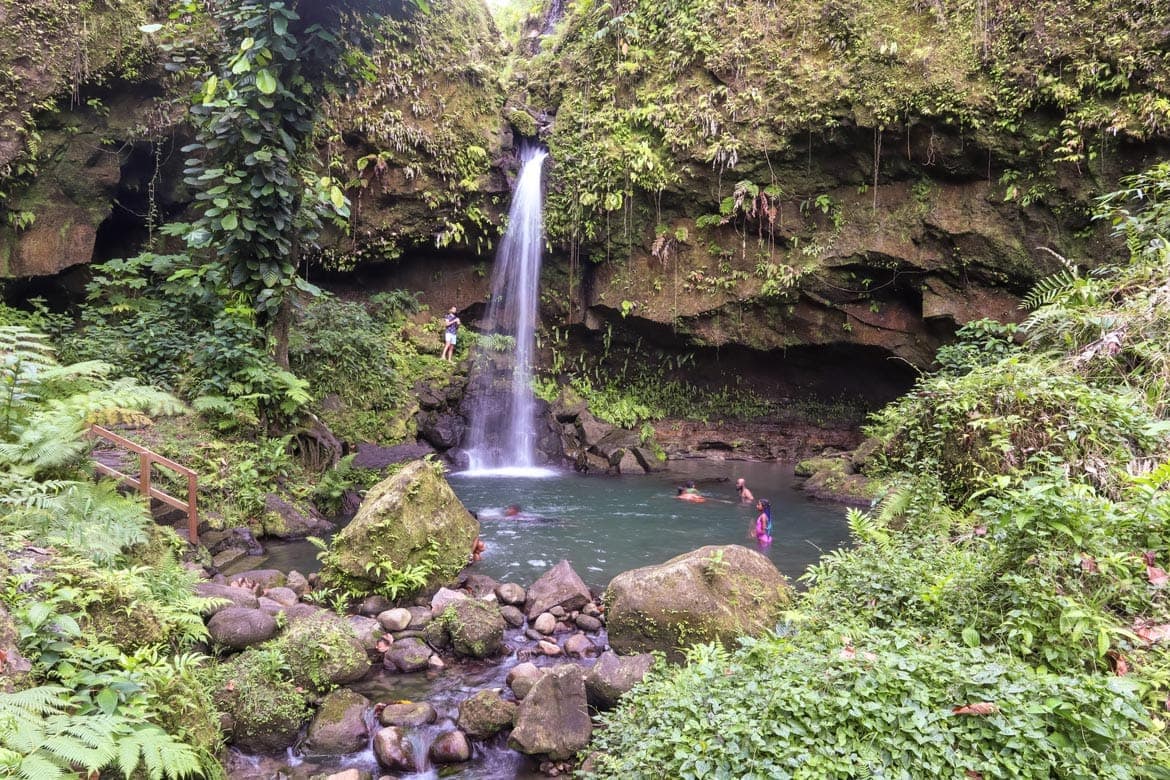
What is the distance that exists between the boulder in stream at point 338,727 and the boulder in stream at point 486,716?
2.31ft

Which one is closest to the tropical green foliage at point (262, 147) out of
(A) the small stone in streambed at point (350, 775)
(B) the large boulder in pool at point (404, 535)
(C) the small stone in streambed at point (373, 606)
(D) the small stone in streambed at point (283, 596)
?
(B) the large boulder in pool at point (404, 535)

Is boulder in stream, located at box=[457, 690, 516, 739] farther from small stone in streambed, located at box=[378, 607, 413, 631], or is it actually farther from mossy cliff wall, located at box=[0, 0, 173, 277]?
mossy cliff wall, located at box=[0, 0, 173, 277]

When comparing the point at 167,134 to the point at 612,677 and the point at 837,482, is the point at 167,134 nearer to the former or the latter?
the point at 612,677

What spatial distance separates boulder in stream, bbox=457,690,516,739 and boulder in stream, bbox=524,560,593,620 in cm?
176

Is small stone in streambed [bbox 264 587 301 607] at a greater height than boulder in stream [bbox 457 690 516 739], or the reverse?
small stone in streambed [bbox 264 587 301 607]

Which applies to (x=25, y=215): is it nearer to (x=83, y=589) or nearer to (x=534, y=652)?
(x=83, y=589)

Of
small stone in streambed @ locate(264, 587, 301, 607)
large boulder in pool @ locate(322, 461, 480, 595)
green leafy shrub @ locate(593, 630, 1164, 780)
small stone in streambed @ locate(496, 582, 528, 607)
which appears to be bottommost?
small stone in streambed @ locate(496, 582, 528, 607)

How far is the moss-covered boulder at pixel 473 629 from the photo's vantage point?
18.0 ft

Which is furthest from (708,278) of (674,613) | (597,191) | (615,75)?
(674,613)

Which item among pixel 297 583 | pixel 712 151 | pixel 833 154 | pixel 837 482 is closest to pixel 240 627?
pixel 297 583

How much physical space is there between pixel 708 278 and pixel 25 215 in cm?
1369

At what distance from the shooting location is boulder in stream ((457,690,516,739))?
443cm

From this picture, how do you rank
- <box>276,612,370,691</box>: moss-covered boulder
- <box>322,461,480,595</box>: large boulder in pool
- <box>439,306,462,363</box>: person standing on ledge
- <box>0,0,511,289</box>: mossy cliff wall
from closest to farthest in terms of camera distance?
<box>276,612,370,691</box>: moss-covered boulder < <box>322,461,480,595</box>: large boulder in pool < <box>0,0,511,289</box>: mossy cliff wall < <box>439,306,462,363</box>: person standing on ledge

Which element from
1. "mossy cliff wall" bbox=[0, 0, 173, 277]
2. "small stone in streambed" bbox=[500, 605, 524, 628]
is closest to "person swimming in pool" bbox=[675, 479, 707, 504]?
"small stone in streambed" bbox=[500, 605, 524, 628]
